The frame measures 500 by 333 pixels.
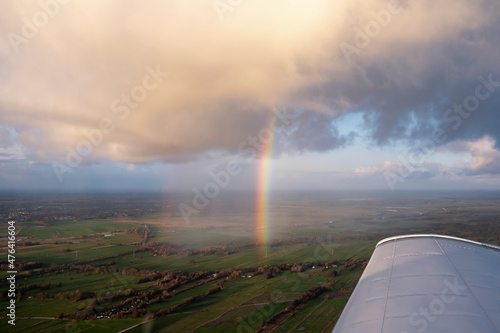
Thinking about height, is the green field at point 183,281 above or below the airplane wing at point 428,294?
below

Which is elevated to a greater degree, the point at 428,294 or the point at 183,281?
the point at 428,294

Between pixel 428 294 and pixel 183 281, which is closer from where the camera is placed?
pixel 428 294

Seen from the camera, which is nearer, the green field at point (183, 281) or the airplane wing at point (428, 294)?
the airplane wing at point (428, 294)

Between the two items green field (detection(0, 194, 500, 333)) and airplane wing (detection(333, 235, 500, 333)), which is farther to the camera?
green field (detection(0, 194, 500, 333))

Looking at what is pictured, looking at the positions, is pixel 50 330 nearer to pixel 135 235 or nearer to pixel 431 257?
pixel 431 257

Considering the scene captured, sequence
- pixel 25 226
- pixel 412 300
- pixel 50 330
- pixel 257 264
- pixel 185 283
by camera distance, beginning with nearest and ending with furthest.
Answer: pixel 412 300 < pixel 50 330 < pixel 185 283 < pixel 257 264 < pixel 25 226

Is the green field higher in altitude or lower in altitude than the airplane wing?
lower

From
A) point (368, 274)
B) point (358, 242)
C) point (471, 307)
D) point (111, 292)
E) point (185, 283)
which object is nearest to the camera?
point (471, 307)

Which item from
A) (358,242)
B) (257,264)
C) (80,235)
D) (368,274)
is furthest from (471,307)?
(80,235)
